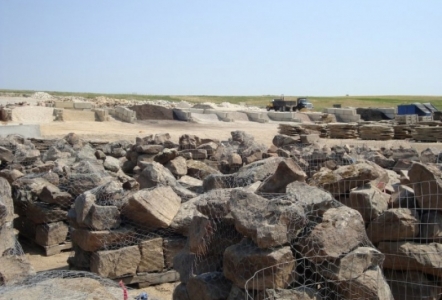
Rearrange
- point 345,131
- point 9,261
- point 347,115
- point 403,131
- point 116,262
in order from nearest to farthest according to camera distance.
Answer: point 9,261 < point 116,262 < point 403,131 < point 345,131 < point 347,115

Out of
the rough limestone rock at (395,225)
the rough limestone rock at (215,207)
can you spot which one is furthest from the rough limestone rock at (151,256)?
the rough limestone rock at (395,225)

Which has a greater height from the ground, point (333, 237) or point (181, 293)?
point (333, 237)

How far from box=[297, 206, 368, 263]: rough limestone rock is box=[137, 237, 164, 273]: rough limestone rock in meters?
3.33

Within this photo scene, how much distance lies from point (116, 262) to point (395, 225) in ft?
13.0

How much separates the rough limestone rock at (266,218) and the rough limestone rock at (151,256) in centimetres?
289

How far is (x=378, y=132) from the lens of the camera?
89.0 feet

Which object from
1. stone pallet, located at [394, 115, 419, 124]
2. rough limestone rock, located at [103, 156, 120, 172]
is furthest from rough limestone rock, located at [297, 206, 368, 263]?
stone pallet, located at [394, 115, 419, 124]

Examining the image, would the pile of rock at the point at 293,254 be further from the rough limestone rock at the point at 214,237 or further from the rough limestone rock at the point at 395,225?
the rough limestone rock at the point at 395,225

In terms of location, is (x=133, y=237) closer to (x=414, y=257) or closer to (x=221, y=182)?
(x=221, y=182)

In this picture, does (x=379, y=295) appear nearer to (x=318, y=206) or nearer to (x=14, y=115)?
(x=318, y=206)

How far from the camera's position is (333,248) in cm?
476

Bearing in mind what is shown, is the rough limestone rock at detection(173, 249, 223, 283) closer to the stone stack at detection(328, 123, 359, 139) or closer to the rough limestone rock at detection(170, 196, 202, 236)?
the rough limestone rock at detection(170, 196, 202, 236)

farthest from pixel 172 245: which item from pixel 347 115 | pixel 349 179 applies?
pixel 347 115

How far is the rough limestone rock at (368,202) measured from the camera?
19.0 ft
